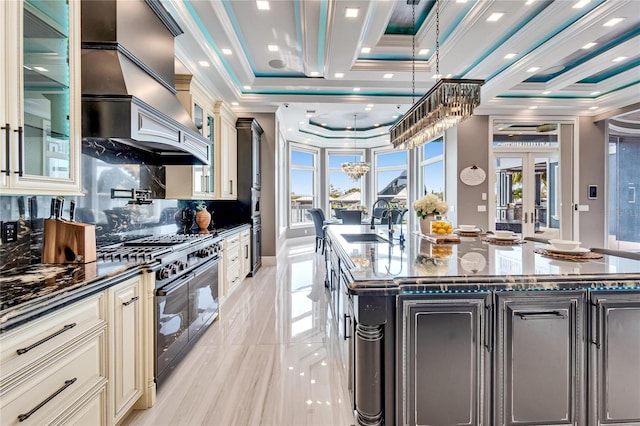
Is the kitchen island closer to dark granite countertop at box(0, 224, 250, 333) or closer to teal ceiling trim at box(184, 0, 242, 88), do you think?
dark granite countertop at box(0, 224, 250, 333)

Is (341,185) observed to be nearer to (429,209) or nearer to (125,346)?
(429,209)

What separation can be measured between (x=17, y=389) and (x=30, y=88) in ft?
4.60

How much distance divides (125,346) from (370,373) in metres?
1.37

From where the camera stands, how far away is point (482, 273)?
1.59 meters

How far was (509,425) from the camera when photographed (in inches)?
63.1

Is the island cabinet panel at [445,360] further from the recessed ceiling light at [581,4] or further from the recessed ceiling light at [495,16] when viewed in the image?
the recessed ceiling light at [581,4]

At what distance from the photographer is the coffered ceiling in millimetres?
3324

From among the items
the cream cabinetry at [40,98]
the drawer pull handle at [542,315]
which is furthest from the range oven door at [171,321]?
the drawer pull handle at [542,315]

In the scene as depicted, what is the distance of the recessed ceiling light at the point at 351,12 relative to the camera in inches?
124

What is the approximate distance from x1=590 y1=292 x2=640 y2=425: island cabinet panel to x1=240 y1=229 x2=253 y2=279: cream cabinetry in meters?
3.99

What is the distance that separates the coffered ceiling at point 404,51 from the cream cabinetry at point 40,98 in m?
1.53

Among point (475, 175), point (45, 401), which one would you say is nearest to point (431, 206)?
point (45, 401)

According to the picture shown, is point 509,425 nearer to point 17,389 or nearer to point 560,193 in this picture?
point 17,389

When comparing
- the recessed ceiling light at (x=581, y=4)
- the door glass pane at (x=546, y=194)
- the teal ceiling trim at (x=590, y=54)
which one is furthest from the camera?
the door glass pane at (x=546, y=194)
